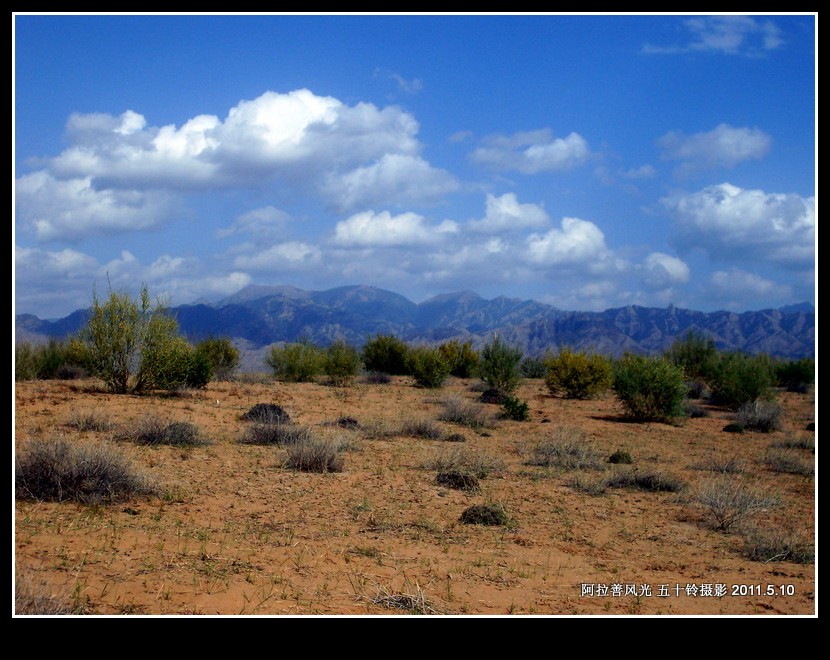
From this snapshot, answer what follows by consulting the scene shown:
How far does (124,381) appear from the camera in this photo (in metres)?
21.2

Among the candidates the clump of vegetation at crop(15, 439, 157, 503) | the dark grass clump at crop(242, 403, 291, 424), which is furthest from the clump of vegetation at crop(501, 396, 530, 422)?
the clump of vegetation at crop(15, 439, 157, 503)

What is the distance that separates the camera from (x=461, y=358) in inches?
1559

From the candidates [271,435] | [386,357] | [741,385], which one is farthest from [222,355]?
[741,385]

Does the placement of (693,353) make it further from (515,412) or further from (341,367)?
(515,412)

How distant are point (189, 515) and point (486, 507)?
406cm

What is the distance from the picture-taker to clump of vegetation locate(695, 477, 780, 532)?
402 inches

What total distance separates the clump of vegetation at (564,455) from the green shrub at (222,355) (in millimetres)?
17684

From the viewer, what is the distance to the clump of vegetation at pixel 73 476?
30.7ft

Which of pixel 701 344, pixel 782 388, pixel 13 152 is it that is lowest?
pixel 782 388

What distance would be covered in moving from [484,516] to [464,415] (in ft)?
35.0

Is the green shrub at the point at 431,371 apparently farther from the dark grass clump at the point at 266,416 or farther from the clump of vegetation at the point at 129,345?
the dark grass clump at the point at 266,416

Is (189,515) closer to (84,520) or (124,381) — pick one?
(84,520)

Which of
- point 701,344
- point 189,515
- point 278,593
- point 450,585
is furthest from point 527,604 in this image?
point 701,344

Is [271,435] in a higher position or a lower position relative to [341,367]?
lower
